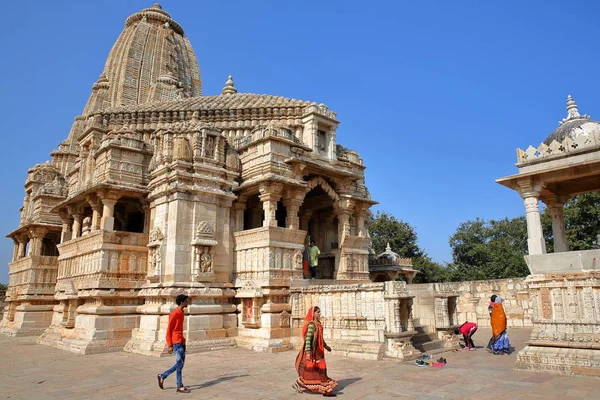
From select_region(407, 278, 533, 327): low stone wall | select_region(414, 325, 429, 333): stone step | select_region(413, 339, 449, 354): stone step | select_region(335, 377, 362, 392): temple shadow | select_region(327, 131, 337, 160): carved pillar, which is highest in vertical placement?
select_region(327, 131, 337, 160): carved pillar

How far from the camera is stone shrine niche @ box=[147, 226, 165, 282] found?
48.6 feet

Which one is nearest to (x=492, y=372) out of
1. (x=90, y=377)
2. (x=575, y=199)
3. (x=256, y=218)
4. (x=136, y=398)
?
(x=136, y=398)

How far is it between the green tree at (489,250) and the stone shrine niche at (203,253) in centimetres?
3321

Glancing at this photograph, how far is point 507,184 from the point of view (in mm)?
11203

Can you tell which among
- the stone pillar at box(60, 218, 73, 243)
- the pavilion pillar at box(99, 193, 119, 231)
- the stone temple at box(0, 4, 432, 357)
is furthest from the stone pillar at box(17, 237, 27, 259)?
the pavilion pillar at box(99, 193, 119, 231)

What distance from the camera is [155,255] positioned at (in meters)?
15.0

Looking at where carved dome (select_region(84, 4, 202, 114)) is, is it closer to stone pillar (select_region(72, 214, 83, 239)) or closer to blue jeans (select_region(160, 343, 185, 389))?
stone pillar (select_region(72, 214, 83, 239))

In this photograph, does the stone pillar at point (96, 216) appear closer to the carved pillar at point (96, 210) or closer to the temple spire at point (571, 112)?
the carved pillar at point (96, 210)

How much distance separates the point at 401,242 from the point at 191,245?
33.4 m

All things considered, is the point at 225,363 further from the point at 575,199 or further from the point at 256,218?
the point at 575,199

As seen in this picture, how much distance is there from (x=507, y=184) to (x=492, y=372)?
450cm

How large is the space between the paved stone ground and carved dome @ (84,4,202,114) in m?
22.1

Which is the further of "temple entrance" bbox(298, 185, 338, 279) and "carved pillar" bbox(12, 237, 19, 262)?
"carved pillar" bbox(12, 237, 19, 262)

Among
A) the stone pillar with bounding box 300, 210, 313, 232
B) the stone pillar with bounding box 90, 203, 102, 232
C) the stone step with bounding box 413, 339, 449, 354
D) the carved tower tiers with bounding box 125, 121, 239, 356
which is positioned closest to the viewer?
the stone step with bounding box 413, 339, 449, 354
